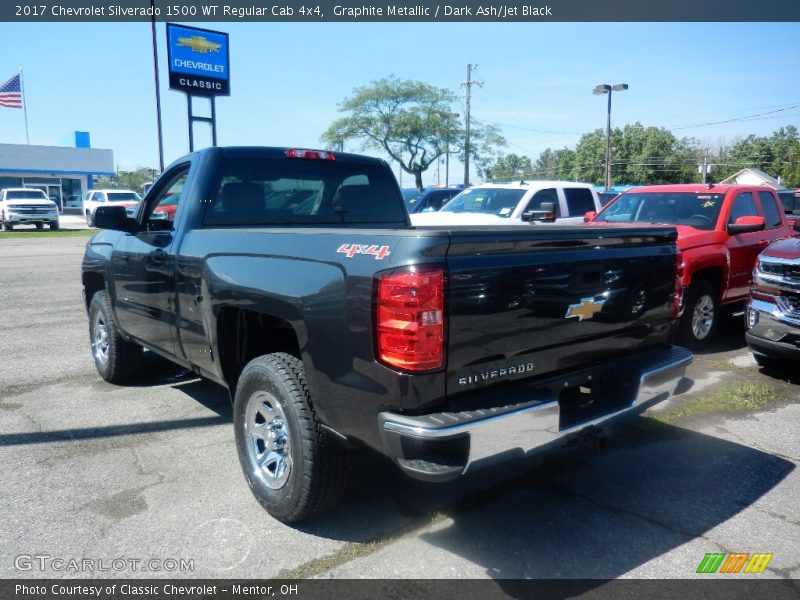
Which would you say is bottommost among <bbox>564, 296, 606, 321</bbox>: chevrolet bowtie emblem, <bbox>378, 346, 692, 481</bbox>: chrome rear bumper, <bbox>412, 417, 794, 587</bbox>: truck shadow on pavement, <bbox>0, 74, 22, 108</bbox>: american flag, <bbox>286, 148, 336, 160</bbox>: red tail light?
<bbox>412, 417, 794, 587</bbox>: truck shadow on pavement

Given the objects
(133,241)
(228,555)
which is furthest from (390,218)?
(228,555)

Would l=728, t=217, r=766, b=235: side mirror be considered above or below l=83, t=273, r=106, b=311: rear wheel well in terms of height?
above

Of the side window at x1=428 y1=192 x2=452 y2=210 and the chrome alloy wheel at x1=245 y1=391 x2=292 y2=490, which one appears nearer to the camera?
the chrome alloy wheel at x1=245 y1=391 x2=292 y2=490

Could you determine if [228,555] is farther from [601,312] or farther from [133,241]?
[133,241]

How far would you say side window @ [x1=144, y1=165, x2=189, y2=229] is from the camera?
4.42m

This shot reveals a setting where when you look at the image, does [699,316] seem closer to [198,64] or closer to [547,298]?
[547,298]

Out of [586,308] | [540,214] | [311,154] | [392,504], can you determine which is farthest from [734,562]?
[540,214]

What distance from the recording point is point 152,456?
405 cm

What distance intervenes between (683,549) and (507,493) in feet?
3.16

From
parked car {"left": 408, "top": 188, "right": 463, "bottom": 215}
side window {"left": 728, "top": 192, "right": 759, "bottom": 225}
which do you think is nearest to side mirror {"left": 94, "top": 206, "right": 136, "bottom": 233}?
side window {"left": 728, "top": 192, "right": 759, "bottom": 225}

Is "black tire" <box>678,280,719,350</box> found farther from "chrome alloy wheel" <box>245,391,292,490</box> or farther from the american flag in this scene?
the american flag

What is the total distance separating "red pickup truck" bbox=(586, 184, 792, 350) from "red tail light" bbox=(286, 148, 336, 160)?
395 centimetres

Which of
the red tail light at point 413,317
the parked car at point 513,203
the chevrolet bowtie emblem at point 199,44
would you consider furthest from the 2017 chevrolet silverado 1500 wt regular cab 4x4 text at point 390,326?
the chevrolet bowtie emblem at point 199,44

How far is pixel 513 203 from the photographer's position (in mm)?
10906
